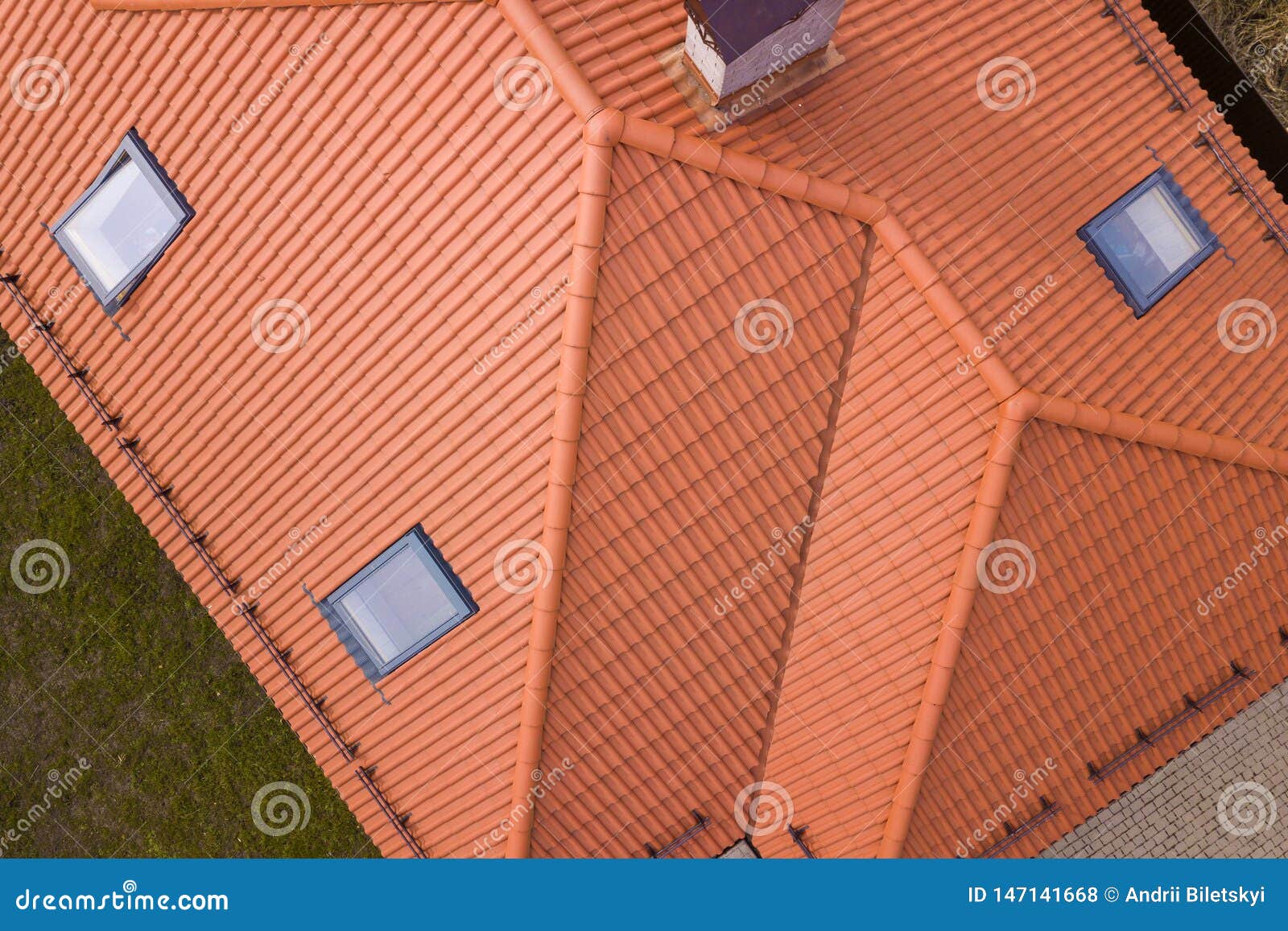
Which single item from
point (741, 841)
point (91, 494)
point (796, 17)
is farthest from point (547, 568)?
point (91, 494)
